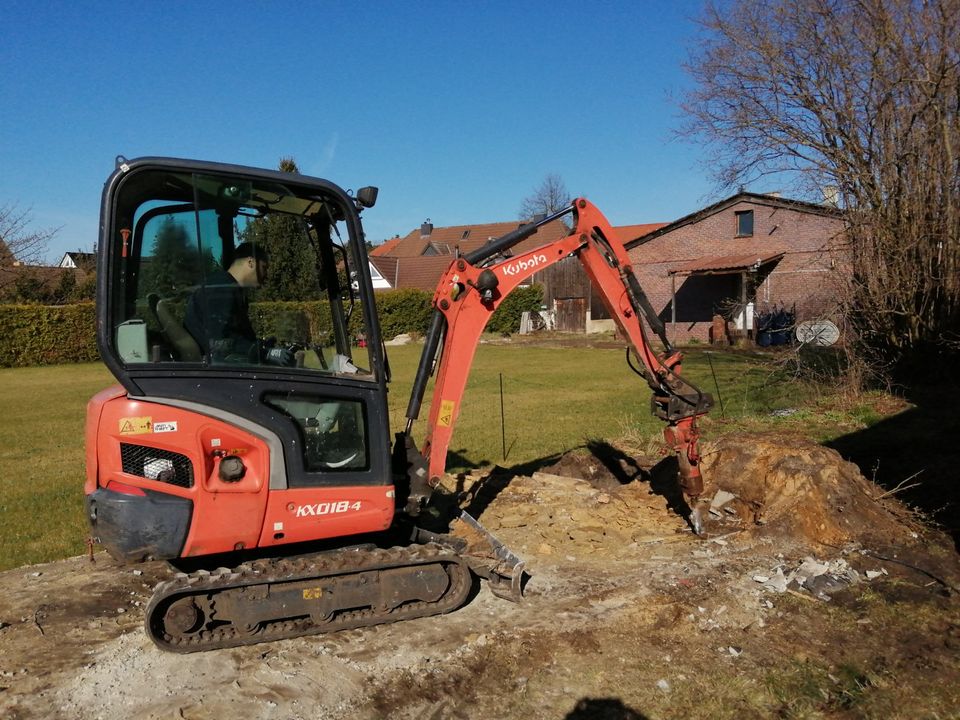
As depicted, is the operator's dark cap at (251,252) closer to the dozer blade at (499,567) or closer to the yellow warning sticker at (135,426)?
the yellow warning sticker at (135,426)

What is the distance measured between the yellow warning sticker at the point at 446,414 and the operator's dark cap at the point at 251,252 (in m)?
1.74

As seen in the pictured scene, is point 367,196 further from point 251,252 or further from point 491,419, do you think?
point 491,419

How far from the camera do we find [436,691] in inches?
170

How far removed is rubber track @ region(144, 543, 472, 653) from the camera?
464cm

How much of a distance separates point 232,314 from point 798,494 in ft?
16.1

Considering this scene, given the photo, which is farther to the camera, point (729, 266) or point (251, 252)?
point (729, 266)

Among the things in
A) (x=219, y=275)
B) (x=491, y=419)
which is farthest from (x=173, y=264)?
(x=491, y=419)

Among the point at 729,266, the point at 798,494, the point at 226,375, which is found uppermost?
the point at 729,266

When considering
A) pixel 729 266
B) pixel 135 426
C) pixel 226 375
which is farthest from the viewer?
pixel 729 266

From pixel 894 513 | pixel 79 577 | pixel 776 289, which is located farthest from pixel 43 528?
pixel 776 289

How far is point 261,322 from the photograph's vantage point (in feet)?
16.0

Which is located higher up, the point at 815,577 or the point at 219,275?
the point at 219,275

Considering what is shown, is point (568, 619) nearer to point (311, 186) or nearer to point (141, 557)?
point (141, 557)

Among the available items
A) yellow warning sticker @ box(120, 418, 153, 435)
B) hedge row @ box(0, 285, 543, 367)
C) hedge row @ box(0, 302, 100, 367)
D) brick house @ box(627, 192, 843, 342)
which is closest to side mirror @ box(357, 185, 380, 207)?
hedge row @ box(0, 285, 543, 367)
